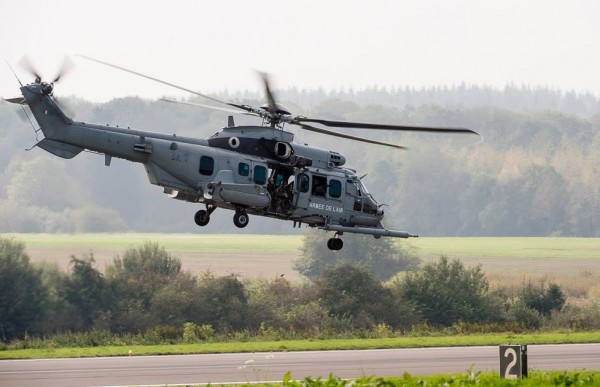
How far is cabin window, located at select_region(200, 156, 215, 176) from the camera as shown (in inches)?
1426

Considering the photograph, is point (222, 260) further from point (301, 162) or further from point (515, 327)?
point (301, 162)

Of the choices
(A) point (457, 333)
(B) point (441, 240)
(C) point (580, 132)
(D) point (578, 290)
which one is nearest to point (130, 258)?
(A) point (457, 333)

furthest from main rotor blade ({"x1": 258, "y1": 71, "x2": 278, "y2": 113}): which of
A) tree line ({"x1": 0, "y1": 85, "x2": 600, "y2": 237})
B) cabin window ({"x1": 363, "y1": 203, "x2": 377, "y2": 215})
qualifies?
tree line ({"x1": 0, "y1": 85, "x2": 600, "y2": 237})

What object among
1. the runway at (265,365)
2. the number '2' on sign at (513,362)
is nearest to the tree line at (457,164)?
the runway at (265,365)

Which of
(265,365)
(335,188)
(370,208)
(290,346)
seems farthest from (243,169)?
(265,365)

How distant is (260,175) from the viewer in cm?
3681

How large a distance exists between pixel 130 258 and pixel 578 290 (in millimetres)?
27234

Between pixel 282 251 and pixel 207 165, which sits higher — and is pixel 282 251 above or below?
below

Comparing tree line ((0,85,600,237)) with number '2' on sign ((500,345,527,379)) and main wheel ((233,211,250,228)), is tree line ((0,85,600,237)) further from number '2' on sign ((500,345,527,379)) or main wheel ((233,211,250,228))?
number '2' on sign ((500,345,527,379))

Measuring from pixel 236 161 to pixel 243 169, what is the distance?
318 mm

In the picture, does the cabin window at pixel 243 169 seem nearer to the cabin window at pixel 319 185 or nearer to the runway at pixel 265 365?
the cabin window at pixel 319 185

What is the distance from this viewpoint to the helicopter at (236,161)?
35250mm

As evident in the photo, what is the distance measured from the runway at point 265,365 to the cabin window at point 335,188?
5040mm

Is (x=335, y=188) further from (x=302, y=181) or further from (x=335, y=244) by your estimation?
(x=335, y=244)
